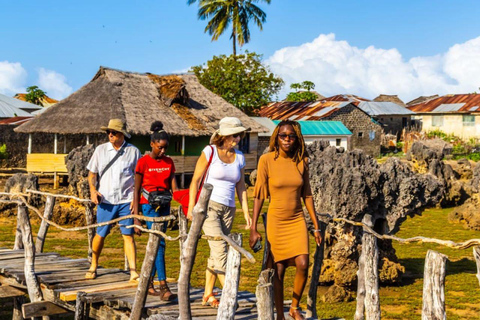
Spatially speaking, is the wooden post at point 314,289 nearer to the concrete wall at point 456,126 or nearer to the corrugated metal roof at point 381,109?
the corrugated metal roof at point 381,109

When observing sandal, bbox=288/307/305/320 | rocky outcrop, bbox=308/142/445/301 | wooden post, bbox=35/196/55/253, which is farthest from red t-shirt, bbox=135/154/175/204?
rocky outcrop, bbox=308/142/445/301

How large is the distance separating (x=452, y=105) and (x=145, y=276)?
4340cm

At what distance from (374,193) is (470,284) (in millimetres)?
2212

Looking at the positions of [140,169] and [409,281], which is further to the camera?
[409,281]

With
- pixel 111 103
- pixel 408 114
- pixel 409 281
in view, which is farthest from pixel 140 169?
pixel 408 114

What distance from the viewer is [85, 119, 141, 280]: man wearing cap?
23.2 ft

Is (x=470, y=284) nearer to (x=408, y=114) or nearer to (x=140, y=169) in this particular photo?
(x=140, y=169)

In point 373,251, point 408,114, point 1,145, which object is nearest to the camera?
point 373,251

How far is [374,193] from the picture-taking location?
1120cm

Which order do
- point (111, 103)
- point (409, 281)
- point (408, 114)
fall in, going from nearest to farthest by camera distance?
1. point (409, 281)
2. point (111, 103)
3. point (408, 114)

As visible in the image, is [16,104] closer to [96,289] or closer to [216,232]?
[96,289]

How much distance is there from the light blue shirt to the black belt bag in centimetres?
51

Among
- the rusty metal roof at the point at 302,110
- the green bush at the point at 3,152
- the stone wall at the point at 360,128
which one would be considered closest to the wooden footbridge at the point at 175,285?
the green bush at the point at 3,152

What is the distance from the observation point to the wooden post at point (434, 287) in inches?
189
